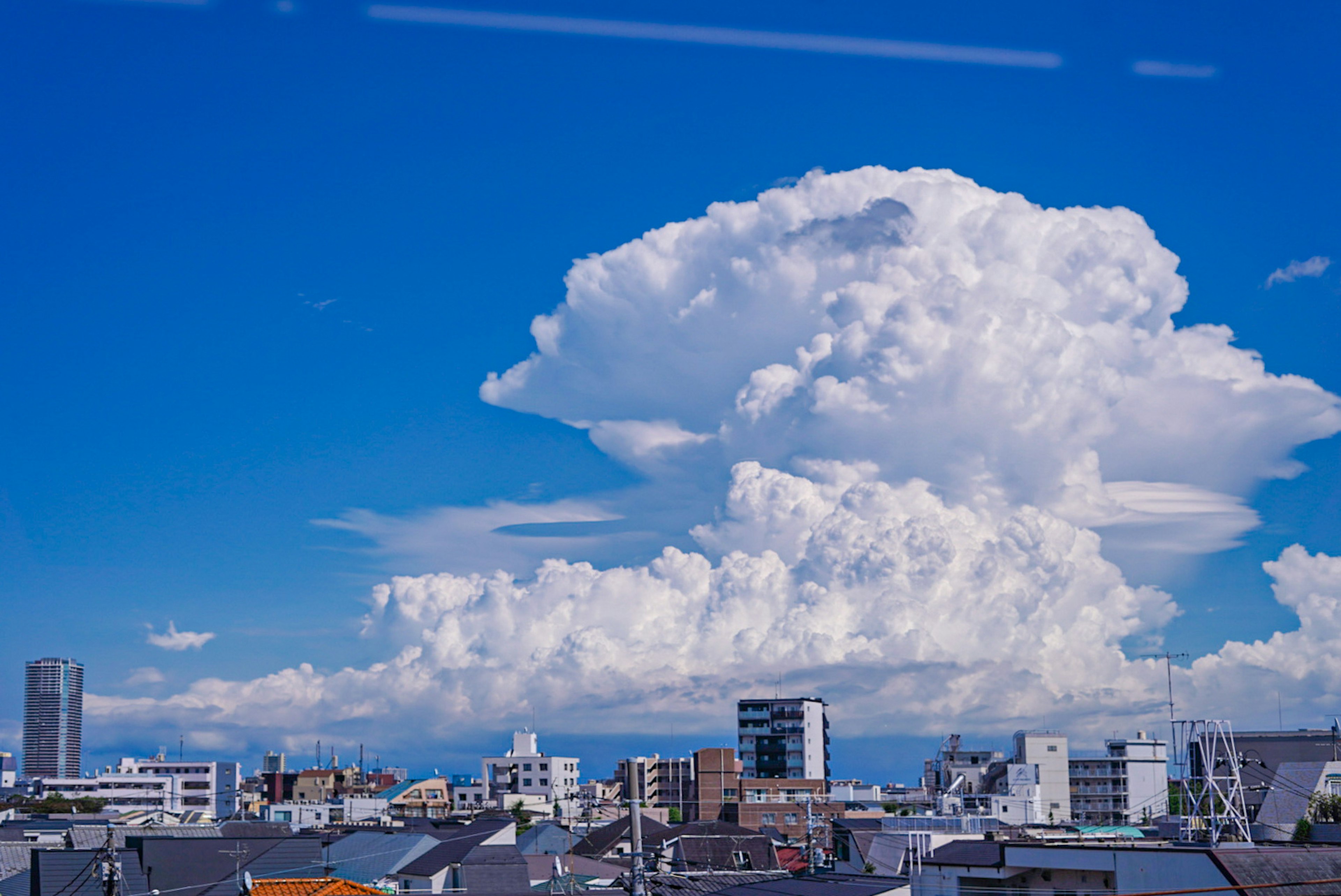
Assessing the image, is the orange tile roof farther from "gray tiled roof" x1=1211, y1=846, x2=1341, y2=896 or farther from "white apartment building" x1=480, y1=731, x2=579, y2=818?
"white apartment building" x1=480, y1=731, x2=579, y2=818

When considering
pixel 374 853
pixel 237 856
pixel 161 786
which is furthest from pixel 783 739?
pixel 237 856

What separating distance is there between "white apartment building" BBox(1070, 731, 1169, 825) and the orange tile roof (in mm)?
90653

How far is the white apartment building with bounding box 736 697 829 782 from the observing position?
402 ft

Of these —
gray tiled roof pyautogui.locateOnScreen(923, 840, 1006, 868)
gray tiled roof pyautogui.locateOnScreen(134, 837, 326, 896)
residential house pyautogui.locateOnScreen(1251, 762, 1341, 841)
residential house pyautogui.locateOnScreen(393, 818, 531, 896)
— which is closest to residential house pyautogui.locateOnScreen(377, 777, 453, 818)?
residential house pyautogui.locateOnScreen(393, 818, 531, 896)

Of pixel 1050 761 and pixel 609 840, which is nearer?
pixel 609 840

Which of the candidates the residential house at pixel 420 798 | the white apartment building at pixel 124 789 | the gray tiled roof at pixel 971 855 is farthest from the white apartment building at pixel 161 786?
the gray tiled roof at pixel 971 855

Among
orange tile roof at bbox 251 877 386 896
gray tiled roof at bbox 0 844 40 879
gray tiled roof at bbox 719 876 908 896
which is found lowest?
gray tiled roof at bbox 0 844 40 879

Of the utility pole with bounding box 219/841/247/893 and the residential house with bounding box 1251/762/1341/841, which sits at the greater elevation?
the utility pole with bounding box 219/841/247/893

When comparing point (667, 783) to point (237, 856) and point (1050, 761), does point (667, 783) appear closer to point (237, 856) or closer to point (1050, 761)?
point (1050, 761)

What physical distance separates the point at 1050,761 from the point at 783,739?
25.9m

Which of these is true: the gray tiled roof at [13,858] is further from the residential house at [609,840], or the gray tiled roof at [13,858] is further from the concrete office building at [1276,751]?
the concrete office building at [1276,751]

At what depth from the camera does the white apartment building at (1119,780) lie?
10806cm

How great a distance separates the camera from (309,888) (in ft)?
89.8

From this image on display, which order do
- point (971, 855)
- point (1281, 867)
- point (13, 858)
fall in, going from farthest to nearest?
point (13, 858)
point (971, 855)
point (1281, 867)
